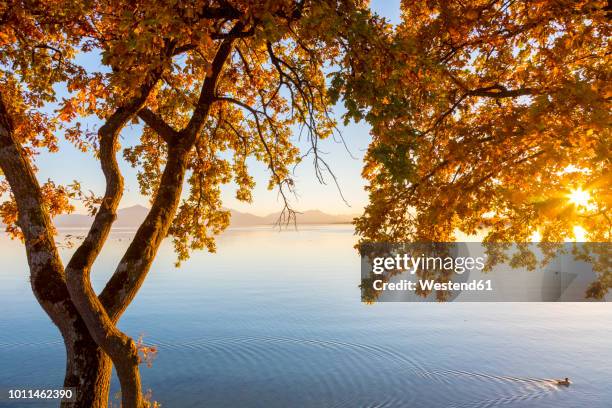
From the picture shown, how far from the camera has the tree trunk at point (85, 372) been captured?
26.0 ft

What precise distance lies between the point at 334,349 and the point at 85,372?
21.9m

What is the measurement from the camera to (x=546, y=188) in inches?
456

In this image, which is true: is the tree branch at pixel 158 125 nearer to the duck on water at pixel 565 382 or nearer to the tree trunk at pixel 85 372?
the tree trunk at pixel 85 372

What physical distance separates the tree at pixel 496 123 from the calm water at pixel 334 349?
10.8 m

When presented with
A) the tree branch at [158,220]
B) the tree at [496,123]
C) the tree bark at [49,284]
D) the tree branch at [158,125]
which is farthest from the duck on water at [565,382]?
the tree branch at [158,125]

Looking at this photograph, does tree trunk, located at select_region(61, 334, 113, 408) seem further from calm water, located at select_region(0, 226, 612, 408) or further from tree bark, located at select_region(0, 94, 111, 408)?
calm water, located at select_region(0, 226, 612, 408)

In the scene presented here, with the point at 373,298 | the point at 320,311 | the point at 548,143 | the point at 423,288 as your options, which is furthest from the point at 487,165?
the point at 320,311

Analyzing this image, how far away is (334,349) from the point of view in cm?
2827

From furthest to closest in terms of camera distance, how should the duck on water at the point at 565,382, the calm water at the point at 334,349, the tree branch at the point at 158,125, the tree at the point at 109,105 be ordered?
the duck on water at the point at 565,382
the calm water at the point at 334,349
the tree branch at the point at 158,125
the tree at the point at 109,105

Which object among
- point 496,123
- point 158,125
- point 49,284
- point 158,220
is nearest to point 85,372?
point 49,284

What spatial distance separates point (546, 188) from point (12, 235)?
1340 cm

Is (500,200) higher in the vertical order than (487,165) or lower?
lower

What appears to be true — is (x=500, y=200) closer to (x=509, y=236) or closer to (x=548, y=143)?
(x=548, y=143)

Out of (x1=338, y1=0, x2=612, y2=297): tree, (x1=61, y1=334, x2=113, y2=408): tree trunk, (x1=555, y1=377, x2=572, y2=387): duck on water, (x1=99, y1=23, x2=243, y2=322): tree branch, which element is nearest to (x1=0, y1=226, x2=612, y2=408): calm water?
(x1=555, y1=377, x2=572, y2=387): duck on water
